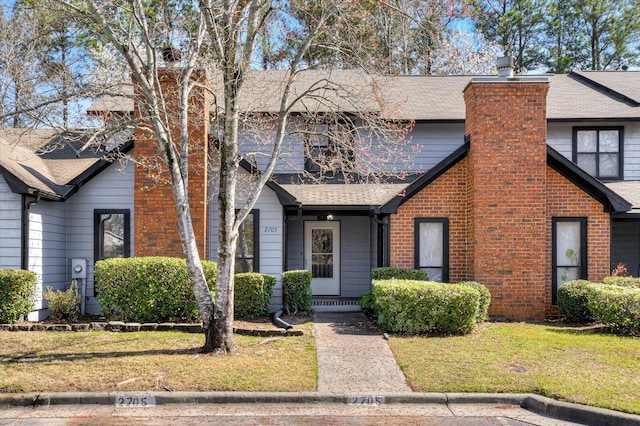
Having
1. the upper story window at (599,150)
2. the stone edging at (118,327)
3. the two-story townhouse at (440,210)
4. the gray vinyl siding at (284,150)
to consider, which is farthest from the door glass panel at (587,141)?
the stone edging at (118,327)

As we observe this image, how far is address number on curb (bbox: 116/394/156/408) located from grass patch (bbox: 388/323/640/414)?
3548mm

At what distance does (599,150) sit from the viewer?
16.5 meters

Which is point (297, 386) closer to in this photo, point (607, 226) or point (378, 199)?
point (378, 199)

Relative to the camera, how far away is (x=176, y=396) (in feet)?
24.6

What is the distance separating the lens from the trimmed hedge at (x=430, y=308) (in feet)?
36.2

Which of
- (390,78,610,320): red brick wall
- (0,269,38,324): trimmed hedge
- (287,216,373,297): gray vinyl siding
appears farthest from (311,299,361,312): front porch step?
(0,269,38,324): trimmed hedge

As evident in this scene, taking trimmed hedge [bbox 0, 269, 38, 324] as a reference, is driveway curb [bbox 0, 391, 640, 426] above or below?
below

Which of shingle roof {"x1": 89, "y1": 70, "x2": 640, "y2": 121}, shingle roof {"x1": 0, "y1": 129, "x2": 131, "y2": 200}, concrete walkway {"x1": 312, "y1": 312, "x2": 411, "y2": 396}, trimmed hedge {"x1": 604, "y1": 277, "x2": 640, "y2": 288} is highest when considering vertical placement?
shingle roof {"x1": 89, "y1": 70, "x2": 640, "y2": 121}

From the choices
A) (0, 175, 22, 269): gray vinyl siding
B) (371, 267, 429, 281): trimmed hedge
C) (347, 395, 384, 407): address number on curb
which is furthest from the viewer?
(371, 267, 429, 281): trimmed hedge

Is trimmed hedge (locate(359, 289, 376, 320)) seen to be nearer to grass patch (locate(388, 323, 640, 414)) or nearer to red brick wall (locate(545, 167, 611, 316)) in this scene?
grass patch (locate(388, 323, 640, 414))

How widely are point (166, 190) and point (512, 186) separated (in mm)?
8240

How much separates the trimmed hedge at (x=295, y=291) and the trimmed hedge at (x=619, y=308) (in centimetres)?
654

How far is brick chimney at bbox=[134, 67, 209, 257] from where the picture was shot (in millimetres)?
13453

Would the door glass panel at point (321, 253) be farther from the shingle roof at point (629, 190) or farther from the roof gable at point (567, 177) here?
the shingle roof at point (629, 190)
